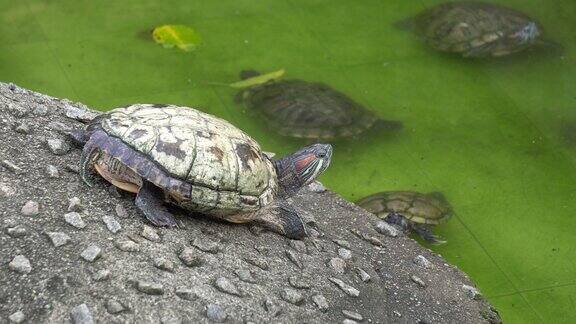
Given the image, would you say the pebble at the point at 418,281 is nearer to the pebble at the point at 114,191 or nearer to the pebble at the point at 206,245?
the pebble at the point at 206,245

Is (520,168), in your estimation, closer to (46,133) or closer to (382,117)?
(382,117)

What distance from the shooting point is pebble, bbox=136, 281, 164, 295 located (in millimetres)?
4066

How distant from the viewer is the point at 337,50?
329 inches

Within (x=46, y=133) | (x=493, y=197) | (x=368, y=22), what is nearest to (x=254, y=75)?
(x=368, y=22)

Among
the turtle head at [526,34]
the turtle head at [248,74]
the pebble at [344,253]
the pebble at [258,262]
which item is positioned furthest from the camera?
the turtle head at [526,34]

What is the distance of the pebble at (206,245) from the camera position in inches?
177

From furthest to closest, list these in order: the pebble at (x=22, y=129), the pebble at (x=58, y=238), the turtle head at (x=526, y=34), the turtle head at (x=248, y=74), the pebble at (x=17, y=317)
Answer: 1. the turtle head at (x=526, y=34)
2. the turtle head at (x=248, y=74)
3. the pebble at (x=22, y=129)
4. the pebble at (x=58, y=238)
5. the pebble at (x=17, y=317)

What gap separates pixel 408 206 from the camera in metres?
6.34

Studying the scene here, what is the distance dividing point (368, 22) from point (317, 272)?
174 inches

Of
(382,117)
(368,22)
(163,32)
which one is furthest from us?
(368,22)

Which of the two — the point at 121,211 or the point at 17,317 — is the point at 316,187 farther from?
the point at 17,317

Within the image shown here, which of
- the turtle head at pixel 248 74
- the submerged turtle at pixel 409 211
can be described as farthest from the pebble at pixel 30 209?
the turtle head at pixel 248 74

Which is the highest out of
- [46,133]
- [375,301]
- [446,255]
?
[46,133]

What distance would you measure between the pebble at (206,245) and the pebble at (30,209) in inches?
29.7
